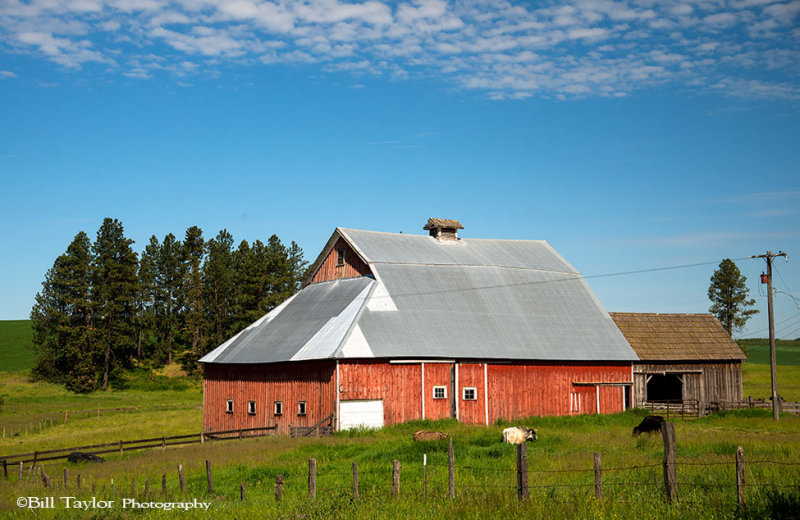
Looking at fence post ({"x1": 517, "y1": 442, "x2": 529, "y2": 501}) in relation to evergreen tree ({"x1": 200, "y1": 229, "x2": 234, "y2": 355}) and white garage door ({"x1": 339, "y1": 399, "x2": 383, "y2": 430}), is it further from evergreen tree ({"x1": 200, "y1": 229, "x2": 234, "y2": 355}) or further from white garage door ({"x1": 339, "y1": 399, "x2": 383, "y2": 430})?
evergreen tree ({"x1": 200, "y1": 229, "x2": 234, "y2": 355})

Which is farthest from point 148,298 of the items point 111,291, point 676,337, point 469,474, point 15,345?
point 469,474

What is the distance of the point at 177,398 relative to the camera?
7200 cm

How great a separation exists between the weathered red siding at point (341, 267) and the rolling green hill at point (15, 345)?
4583cm

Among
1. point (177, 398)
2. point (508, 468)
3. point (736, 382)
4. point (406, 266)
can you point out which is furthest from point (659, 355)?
point (177, 398)

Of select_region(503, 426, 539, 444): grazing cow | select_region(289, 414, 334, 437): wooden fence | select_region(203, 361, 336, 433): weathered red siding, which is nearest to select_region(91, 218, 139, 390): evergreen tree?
select_region(203, 361, 336, 433): weathered red siding

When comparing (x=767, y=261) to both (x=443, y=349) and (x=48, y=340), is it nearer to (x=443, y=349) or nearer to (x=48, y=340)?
(x=443, y=349)

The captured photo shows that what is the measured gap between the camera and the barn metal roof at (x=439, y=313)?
3928cm

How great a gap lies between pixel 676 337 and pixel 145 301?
64.6 m

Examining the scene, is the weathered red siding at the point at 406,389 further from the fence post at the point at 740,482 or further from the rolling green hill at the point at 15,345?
the rolling green hill at the point at 15,345

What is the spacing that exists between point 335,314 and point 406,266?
5.66m

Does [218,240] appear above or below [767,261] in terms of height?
above

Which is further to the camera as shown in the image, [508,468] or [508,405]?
[508,405]

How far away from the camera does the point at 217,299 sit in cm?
9169

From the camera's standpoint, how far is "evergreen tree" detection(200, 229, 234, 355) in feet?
287
